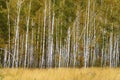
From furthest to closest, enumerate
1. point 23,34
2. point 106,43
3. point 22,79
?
point 106,43 < point 23,34 < point 22,79

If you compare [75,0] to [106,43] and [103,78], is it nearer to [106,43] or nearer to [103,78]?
[106,43]

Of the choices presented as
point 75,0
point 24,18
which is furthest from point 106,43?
point 24,18

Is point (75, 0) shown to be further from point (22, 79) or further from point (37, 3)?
point (22, 79)

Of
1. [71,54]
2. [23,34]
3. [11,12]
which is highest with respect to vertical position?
[11,12]

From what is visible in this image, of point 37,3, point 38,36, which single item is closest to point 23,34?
point 38,36

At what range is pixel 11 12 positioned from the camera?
32875 millimetres

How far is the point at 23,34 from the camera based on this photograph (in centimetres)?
3731

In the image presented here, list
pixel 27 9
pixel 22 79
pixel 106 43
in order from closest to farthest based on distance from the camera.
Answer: pixel 22 79, pixel 27 9, pixel 106 43

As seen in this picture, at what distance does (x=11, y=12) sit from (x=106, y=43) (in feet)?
43.9

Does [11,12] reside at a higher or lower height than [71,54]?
higher

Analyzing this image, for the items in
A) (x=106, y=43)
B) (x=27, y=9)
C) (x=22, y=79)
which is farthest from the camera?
(x=106, y=43)

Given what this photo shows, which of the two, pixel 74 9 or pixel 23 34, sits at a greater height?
pixel 74 9

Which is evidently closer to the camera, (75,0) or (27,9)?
(27,9)

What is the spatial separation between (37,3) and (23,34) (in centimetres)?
441
